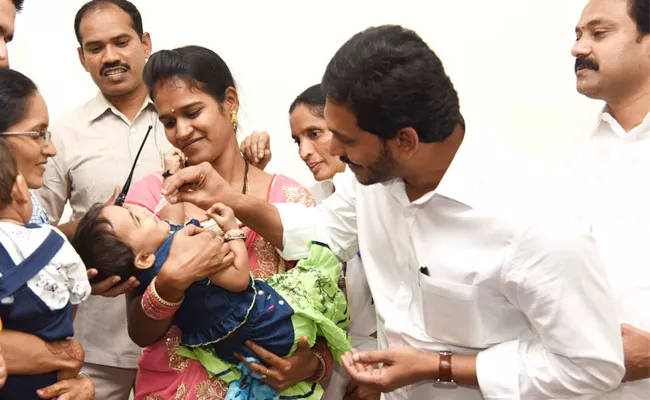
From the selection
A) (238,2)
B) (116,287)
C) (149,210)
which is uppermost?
(238,2)

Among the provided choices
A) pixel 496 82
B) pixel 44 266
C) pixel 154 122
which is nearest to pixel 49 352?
pixel 44 266

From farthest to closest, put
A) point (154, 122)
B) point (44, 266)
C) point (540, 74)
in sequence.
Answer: point (540, 74)
point (154, 122)
point (44, 266)

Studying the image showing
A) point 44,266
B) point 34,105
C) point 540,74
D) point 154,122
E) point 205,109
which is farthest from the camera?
point 540,74

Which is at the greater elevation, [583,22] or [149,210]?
[583,22]

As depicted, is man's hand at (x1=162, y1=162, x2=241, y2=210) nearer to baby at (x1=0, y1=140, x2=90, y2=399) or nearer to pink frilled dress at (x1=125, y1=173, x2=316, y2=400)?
pink frilled dress at (x1=125, y1=173, x2=316, y2=400)

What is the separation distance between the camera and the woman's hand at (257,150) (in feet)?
7.55

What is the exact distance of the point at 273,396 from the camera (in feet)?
6.24

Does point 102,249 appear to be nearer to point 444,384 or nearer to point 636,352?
point 444,384

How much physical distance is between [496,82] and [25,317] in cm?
260

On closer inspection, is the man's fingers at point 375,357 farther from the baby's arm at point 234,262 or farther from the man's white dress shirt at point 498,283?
the baby's arm at point 234,262

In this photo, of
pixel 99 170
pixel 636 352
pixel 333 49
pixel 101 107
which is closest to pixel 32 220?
pixel 99 170

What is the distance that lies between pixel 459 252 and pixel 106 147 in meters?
1.69

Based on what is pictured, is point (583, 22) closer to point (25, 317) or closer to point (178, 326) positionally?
point (178, 326)

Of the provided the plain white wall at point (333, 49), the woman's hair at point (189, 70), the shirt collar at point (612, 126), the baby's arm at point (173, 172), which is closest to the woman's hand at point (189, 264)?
the baby's arm at point (173, 172)
